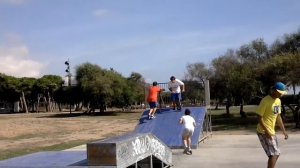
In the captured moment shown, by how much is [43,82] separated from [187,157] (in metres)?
71.9

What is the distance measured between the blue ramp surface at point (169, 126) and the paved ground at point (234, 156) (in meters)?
0.58

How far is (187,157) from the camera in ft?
47.3

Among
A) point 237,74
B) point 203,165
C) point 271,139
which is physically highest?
point 237,74

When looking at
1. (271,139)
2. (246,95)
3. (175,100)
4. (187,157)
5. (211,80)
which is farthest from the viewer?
(211,80)

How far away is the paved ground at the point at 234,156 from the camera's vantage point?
489 inches

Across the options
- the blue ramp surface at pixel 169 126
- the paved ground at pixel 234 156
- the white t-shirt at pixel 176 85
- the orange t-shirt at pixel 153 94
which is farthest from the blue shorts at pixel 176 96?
the paved ground at pixel 234 156

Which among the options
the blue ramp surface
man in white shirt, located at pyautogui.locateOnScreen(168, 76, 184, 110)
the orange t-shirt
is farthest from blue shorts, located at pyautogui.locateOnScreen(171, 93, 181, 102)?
the orange t-shirt

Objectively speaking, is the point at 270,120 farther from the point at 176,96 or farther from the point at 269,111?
the point at 176,96

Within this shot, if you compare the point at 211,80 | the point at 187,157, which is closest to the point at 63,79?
the point at 211,80

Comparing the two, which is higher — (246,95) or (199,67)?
(199,67)

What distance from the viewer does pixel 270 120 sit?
873cm

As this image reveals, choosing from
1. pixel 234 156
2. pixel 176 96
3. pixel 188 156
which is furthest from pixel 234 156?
pixel 176 96

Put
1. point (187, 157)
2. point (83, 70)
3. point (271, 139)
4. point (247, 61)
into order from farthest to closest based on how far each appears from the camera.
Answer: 1. point (83, 70)
2. point (247, 61)
3. point (187, 157)
4. point (271, 139)

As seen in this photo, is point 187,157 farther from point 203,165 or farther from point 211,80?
point 211,80
